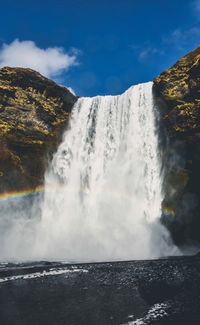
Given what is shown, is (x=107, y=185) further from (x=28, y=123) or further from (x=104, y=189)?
(x=28, y=123)

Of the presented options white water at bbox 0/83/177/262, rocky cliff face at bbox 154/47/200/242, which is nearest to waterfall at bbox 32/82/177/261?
white water at bbox 0/83/177/262

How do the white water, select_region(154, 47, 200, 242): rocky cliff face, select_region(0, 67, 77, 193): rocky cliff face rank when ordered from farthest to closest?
select_region(0, 67, 77, 193): rocky cliff face
the white water
select_region(154, 47, 200, 242): rocky cliff face

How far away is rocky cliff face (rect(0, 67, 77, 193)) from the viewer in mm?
58531

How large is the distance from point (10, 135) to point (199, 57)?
98.7 feet

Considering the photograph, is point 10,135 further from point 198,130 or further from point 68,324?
point 68,324

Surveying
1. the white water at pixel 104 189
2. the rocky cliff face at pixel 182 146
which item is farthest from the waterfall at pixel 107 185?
the rocky cliff face at pixel 182 146

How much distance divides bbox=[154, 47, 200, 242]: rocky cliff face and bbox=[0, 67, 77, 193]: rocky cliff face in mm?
18041

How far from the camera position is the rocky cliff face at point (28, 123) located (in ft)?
192

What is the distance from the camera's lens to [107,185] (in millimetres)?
56812

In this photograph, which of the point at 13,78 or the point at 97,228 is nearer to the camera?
the point at 97,228

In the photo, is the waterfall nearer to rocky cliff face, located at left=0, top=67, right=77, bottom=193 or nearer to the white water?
the white water

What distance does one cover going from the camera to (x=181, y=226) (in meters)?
48.5

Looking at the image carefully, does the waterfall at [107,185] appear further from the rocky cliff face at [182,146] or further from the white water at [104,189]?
the rocky cliff face at [182,146]

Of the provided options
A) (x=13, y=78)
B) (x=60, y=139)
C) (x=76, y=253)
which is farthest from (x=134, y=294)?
(x=13, y=78)
